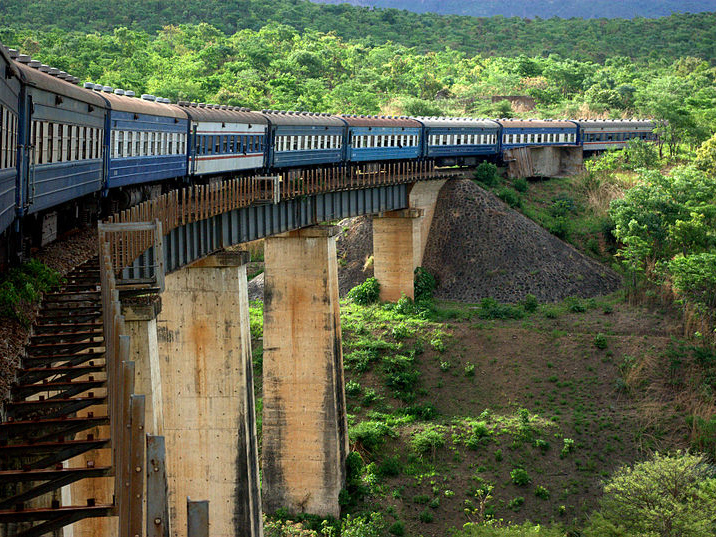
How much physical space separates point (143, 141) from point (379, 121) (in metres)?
22.7

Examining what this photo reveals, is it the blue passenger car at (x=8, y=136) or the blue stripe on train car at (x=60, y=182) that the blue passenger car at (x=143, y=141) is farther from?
the blue passenger car at (x=8, y=136)

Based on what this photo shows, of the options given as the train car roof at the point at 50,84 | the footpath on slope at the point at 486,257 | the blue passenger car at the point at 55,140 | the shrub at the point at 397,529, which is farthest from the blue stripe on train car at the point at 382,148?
the train car roof at the point at 50,84

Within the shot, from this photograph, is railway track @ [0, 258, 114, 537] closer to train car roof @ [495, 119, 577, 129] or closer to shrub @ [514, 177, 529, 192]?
shrub @ [514, 177, 529, 192]

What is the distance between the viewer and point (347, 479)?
3647cm

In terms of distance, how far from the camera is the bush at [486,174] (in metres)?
55.3

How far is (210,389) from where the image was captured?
29.3 meters

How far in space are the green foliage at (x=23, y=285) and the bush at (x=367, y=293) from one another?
34261 millimetres

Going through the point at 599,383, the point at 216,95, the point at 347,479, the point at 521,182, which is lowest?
the point at 347,479

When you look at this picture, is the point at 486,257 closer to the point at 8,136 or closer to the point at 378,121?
the point at 378,121

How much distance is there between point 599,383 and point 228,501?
54.5 ft

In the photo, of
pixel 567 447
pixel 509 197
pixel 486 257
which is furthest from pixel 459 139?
pixel 567 447

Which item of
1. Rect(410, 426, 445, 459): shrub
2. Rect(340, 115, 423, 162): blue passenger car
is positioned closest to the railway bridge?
Rect(340, 115, 423, 162): blue passenger car

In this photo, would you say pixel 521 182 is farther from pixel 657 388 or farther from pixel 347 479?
pixel 347 479

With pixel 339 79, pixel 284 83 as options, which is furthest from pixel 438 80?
pixel 284 83
